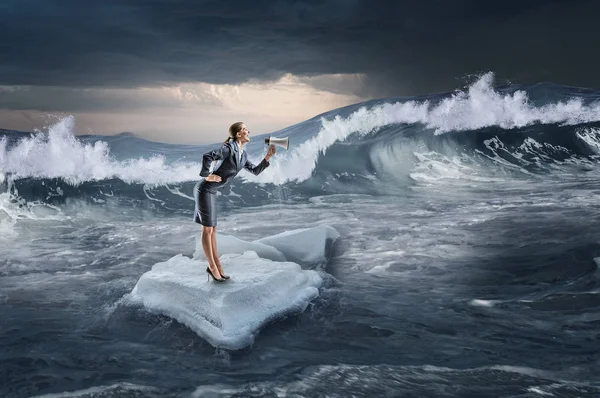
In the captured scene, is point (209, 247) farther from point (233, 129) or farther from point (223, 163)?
point (233, 129)

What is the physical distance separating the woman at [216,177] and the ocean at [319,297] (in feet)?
1.20

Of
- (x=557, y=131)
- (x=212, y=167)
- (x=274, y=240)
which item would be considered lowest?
(x=274, y=240)

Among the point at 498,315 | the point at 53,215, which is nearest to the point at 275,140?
the point at 498,315

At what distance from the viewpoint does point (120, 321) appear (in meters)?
5.30

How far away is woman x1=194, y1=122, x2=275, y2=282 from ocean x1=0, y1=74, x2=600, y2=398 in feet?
1.20

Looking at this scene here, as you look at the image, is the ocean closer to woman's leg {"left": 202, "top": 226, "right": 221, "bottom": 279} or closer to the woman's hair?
woman's leg {"left": 202, "top": 226, "right": 221, "bottom": 279}

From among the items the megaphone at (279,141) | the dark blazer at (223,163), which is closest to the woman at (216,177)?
the dark blazer at (223,163)

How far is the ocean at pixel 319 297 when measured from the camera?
403cm

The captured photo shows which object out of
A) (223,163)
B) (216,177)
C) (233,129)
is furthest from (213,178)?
(233,129)

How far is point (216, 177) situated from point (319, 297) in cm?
184

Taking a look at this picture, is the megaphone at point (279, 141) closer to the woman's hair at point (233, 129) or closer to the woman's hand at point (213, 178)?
the woman's hair at point (233, 129)

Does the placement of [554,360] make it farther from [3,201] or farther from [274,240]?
[3,201]

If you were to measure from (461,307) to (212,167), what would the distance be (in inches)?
115

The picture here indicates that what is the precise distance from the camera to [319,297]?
19.3ft
